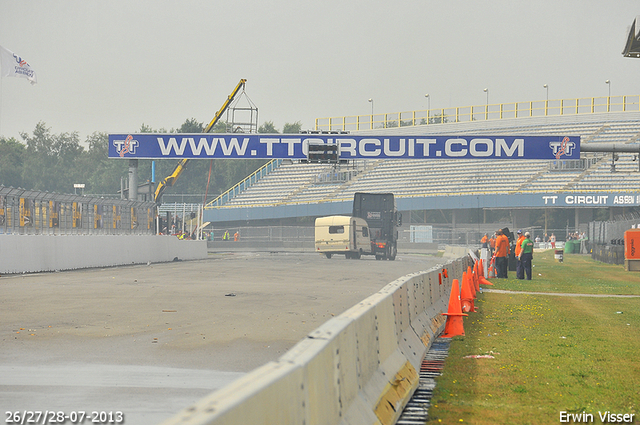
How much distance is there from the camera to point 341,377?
16.4ft

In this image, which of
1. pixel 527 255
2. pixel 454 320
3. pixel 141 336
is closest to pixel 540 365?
pixel 454 320

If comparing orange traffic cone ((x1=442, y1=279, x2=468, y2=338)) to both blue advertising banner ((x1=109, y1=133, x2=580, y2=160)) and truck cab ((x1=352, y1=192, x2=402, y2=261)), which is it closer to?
blue advertising banner ((x1=109, y1=133, x2=580, y2=160))

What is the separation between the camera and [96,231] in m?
31.0

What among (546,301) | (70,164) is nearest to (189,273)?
(546,301)

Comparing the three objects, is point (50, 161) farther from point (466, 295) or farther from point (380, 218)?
point (466, 295)

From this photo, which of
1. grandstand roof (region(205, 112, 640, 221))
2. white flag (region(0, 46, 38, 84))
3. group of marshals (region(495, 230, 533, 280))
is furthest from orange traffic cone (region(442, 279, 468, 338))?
grandstand roof (region(205, 112, 640, 221))

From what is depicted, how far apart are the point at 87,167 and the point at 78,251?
10502cm

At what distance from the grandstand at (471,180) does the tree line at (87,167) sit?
33984 millimetres

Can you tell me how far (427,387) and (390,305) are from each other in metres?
0.93

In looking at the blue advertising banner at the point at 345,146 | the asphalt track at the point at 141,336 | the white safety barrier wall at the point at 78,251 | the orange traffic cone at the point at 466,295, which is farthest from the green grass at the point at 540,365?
the blue advertising banner at the point at 345,146

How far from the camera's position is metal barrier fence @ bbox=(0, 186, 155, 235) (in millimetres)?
25625

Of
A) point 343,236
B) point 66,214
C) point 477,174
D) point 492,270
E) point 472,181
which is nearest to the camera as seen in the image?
point 66,214

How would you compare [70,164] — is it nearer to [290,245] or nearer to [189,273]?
[290,245]

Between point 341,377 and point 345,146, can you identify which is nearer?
point 341,377
